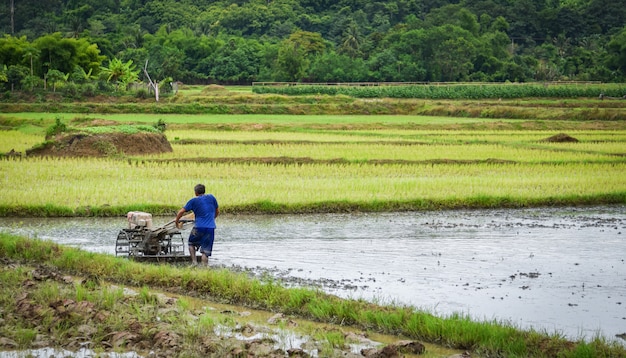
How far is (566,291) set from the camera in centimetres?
996

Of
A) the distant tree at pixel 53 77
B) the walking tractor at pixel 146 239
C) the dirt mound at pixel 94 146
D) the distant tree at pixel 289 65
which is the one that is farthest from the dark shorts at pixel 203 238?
the distant tree at pixel 289 65

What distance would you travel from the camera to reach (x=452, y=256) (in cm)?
1214

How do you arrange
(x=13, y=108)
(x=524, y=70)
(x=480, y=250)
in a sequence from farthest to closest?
(x=524, y=70) → (x=13, y=108) → (x=480, y=250)

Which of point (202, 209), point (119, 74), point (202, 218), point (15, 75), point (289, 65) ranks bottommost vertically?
point (202, 218)

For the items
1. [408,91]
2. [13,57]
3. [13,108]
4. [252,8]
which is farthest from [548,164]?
[252,8]

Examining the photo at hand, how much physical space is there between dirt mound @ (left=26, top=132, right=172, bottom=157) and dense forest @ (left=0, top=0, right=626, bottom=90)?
2656cm

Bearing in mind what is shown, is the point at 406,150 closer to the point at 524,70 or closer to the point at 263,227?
the point at 263,227

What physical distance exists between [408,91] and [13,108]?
84.9 ft

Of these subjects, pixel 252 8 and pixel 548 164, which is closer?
pixel 548 164

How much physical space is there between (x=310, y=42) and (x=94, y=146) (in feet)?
187

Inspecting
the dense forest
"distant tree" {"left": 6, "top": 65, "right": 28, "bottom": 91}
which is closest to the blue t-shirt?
the dense forest

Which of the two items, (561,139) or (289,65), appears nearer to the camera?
(561,139)

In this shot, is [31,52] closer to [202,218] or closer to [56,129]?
[56,129]

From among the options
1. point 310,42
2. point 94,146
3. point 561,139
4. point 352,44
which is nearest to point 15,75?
point 94,146
